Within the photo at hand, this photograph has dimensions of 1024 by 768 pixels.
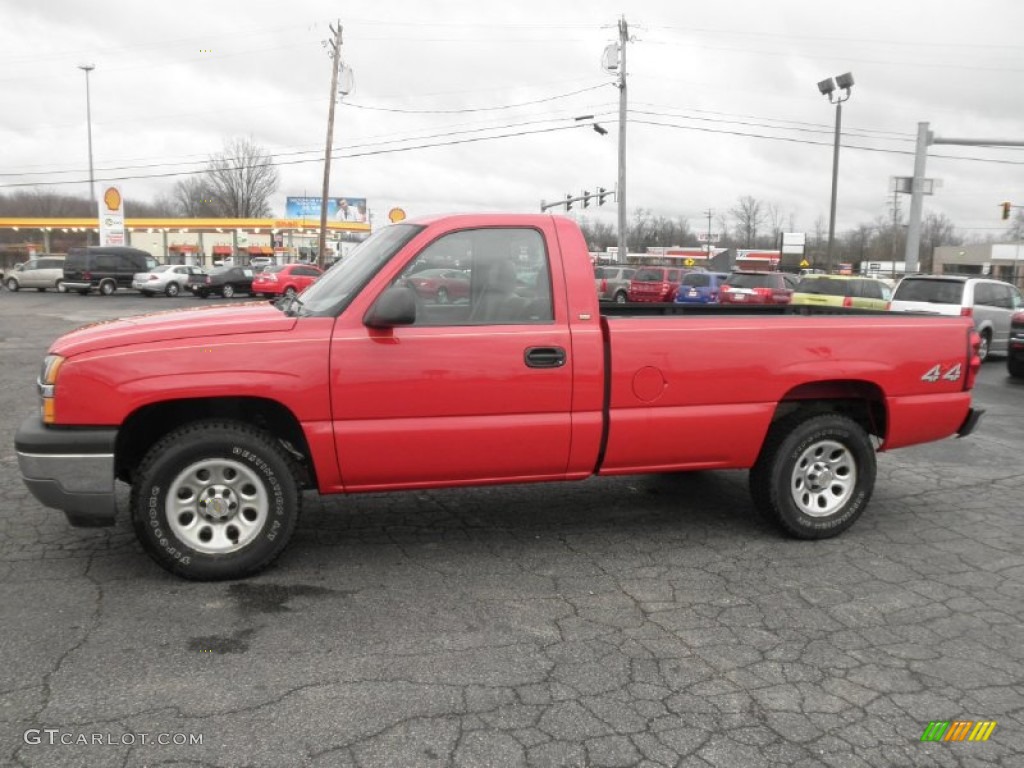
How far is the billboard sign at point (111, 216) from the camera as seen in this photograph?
136 ft

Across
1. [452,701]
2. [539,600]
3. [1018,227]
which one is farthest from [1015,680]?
[1018,227]

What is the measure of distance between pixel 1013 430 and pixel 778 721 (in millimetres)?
7589

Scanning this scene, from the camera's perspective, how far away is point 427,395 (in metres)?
4.23

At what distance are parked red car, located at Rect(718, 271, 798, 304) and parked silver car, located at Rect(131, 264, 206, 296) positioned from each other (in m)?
24.6

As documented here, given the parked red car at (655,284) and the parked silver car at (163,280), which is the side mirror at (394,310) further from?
the parked silver car at (163,280)

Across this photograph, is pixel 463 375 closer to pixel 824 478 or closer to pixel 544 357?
pixel 544 357

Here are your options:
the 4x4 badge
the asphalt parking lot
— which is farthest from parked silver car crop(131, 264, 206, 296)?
the 4x4 badge

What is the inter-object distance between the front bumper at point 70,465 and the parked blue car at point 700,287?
22111mm

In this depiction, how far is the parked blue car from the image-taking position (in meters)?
25.2

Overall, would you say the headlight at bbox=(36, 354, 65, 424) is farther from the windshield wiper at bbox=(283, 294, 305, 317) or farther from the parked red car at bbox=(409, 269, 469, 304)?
the parked red car at bbox=(409, 269, 469, 304)

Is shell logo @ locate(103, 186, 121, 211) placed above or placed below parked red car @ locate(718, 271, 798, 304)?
above

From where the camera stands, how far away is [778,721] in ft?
9.96

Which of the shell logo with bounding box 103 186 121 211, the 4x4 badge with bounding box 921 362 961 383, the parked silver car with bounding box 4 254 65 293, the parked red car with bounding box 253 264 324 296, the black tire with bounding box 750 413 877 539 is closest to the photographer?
the black tire with bounding box 750 413 877 539

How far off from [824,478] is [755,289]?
1798 cm
